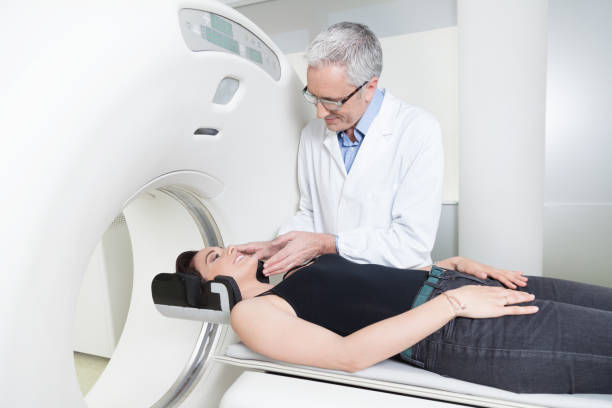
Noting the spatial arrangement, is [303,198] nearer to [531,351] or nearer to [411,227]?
[411,227]

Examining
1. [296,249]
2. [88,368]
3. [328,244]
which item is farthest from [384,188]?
[88,368]

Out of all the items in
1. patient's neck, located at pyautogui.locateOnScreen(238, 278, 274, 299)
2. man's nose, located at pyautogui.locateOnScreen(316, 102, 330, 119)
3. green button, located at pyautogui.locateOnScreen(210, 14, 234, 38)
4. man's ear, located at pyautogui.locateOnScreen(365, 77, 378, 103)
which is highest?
green button, located at pyautogui.locateOnScreen(210, 14, 234, 38)

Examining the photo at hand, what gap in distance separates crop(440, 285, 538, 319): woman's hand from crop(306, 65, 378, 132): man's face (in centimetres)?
67

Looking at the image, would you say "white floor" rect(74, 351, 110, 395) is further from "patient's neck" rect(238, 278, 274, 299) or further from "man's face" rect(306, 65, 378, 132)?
"man's face" rect(306, 65, 378, 132)

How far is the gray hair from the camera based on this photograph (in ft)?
4.45

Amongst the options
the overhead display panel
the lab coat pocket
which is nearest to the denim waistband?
the lab coat pocket

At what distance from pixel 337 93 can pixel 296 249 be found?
50 centimetres

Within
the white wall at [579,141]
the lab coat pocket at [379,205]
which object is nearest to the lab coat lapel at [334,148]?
the lab coat pocket at [379,205]

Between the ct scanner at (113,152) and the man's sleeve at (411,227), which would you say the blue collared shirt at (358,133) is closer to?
the man's sleeve at (411,227)

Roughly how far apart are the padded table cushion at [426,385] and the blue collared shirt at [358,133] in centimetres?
72

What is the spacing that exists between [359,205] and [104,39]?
3.01ft

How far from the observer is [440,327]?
1.04 metres

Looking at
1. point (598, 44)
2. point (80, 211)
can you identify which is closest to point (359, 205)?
point (80, 211)

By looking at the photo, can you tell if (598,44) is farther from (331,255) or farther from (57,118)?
(57,118)
